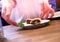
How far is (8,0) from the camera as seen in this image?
50.1 inches

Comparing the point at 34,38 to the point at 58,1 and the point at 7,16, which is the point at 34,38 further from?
the point at 58,1

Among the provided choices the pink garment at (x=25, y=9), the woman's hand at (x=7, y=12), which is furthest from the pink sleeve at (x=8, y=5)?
the pink garment at (x=25, y=9)

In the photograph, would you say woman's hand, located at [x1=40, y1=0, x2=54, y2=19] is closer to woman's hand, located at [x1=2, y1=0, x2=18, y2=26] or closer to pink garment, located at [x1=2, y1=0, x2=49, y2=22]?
pink garment, located at [x1=2, y1=0, x2=49, y2=22]

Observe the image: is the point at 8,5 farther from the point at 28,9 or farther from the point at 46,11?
the point at 46,11

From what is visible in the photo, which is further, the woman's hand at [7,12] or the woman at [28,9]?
the woman at [28,9]

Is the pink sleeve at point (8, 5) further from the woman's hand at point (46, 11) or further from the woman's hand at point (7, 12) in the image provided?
the woman's hand at point (46, 11)

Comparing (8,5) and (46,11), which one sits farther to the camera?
(46,11)

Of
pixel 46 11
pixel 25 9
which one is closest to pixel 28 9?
pixel 25 9

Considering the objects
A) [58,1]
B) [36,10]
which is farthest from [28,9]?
[58,1]

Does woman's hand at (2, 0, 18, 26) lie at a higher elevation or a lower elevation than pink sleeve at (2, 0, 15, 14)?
lower

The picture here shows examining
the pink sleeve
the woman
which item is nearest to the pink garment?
the woman

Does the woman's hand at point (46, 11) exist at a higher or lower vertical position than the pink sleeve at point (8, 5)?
lower

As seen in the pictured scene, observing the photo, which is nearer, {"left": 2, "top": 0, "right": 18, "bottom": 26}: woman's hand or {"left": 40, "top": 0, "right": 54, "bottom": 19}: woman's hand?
{"left": 2, "top": 0, "right": 18, "bottom": 26}: woman's hand

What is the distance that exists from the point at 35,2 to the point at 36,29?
1.21 ft
